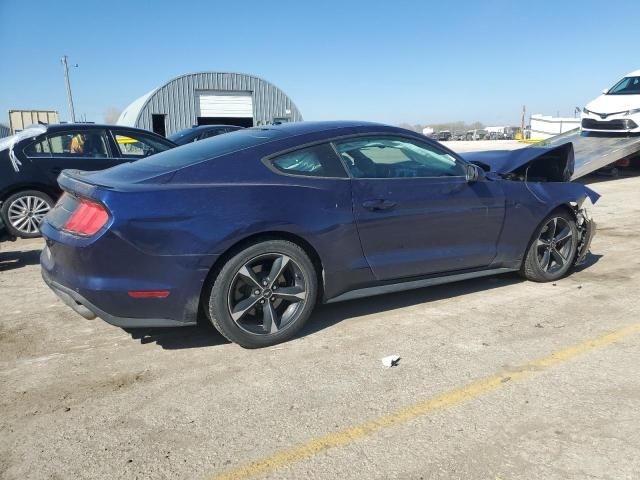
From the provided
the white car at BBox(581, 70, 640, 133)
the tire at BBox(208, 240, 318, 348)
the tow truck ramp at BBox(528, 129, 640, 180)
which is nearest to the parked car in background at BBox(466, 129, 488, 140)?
the white car at BBox(581, 70, 640, 133)

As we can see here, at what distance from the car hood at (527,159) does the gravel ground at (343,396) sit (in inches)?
48.7

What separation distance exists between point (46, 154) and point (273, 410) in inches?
234

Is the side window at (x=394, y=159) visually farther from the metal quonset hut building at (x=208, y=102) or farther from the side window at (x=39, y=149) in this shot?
the metal quonset hut building at (x=208, y=102)

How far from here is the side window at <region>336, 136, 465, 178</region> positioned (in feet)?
13.3

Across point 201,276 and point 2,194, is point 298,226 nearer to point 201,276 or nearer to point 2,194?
point 201,276

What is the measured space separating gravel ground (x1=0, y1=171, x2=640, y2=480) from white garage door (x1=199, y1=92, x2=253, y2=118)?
32161mm

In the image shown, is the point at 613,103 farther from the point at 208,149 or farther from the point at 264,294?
the point at 264,294

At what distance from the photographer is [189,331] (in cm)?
402

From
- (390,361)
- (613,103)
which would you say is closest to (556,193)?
(390,361)

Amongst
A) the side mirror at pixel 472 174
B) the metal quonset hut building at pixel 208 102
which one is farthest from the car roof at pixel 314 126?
the metal quonset hut building at pixel 208 102

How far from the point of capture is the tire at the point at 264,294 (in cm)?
349

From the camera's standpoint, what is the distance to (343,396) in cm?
303

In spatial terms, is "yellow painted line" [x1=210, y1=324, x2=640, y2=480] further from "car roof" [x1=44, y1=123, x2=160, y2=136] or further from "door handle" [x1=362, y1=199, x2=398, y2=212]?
"car roof" [x1=44, y1=123, x2=160, y2=136]

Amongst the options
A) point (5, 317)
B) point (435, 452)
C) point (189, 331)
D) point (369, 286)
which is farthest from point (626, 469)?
point (5, 317)
